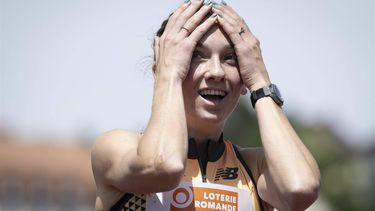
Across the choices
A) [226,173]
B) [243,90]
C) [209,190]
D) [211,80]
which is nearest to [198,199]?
[209,190]

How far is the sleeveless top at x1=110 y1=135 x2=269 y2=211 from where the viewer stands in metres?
6.08

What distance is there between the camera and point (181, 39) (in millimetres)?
6172

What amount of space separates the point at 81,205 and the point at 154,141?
56095mm

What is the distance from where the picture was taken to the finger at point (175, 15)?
20.7 ft

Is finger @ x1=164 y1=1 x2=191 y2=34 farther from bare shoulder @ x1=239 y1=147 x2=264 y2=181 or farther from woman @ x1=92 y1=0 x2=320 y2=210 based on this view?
bare shoulder @ x1=239 y1=147 x2=264 y2=181

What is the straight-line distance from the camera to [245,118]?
58.8m

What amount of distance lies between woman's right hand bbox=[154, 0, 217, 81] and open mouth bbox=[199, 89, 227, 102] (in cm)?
16

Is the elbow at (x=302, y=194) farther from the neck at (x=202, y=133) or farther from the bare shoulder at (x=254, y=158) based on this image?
the neck at (x=202, y=133)

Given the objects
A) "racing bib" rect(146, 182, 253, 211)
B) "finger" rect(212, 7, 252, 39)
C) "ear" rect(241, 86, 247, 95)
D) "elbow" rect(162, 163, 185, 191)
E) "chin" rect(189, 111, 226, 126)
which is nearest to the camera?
"elbow" rect(162, 163, 185, 191)

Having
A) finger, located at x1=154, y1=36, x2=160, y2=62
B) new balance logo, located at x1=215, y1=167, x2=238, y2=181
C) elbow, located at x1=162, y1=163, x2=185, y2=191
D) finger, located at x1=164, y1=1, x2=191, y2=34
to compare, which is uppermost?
finger, located at x1=164, y1=1, x2=191, y2=34

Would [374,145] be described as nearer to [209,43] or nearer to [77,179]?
[77,179]

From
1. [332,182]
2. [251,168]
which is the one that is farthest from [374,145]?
[251,168]

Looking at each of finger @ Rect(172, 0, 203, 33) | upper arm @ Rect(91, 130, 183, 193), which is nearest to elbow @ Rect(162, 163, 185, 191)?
upper arm @ Rect(91, 130, 183, 193)

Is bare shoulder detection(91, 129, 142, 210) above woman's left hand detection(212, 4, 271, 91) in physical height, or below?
below
